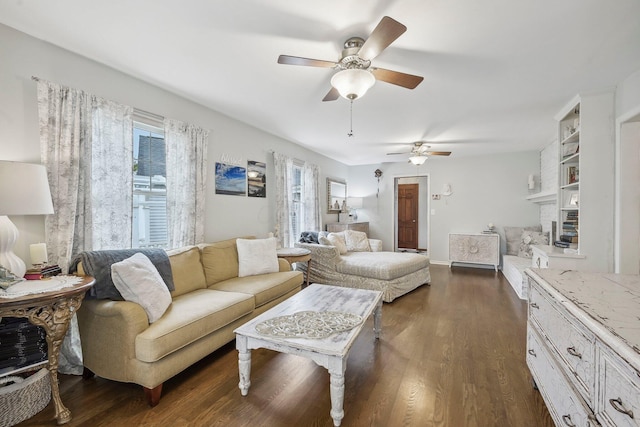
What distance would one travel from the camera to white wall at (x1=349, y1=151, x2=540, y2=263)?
571 cm

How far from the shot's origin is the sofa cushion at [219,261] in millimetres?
2934

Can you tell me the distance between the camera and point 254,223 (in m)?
4.11

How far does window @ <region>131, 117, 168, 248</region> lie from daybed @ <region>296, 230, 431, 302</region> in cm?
212

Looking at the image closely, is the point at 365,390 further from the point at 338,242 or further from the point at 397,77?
the point at 338,242

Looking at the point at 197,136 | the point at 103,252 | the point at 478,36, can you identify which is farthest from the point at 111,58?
the point at 478,36

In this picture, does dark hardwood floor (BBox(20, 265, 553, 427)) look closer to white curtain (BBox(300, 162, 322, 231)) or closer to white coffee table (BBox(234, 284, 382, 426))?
white coffee table (BBox(234, 284, 382, 426))

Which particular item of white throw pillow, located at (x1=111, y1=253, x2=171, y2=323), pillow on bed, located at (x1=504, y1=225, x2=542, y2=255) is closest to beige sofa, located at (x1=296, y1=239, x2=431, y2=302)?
pillow on bed, located at (x1=504, y1=225, x2=542, y2=255)

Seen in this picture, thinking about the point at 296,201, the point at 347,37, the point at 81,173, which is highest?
the point at 347,37

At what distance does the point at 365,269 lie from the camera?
154 inches

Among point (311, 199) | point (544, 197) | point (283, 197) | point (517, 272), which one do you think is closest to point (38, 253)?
point (283, 197)

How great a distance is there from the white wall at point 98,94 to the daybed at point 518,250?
4064mm

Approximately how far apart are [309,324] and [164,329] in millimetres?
951

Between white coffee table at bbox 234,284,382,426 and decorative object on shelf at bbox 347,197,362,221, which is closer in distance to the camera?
white coffee table at bbox 234,284,382,426

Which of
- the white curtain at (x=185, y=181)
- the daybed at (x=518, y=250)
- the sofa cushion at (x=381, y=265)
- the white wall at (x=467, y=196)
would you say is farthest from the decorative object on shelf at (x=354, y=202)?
the white curtain at (x=185, y=181)
